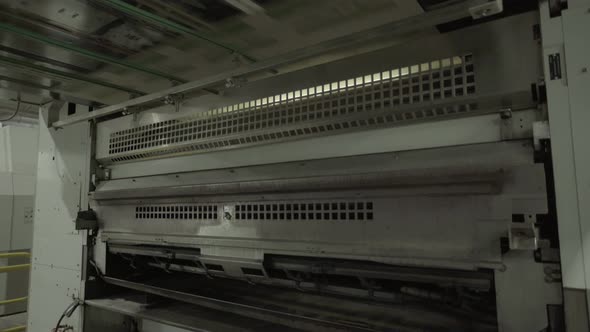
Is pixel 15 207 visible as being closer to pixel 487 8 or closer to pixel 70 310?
pixel 70 310

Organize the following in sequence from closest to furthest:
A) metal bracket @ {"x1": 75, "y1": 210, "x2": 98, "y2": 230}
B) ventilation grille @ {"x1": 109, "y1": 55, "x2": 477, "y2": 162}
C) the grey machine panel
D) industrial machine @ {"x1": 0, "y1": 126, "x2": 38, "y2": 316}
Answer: the grey machine panel → ventilation grille @ {"x1": 109, "y1": 55, "x2": 477, "y2": 162} → metal bracket @ {"x1": 75, "y1": 210, "x2": 98, "y2": 230} → industrial machine @ {"x1": 0, "y1": 126, "x2": 38, "y2": 316}

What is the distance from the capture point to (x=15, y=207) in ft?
14.7

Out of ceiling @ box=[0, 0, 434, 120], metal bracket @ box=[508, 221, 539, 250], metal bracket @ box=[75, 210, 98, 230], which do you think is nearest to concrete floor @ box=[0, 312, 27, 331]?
metal bracket @ box=[75, 210, 98, 230]

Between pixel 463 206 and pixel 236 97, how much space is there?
1053 mm

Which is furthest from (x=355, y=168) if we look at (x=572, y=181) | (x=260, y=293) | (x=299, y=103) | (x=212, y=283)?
(x=212, y=283)

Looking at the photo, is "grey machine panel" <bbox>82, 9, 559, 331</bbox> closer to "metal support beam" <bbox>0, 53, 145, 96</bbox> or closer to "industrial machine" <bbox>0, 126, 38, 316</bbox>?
"metal support beam" <bbox>0, 53, 145, 96</bbox>

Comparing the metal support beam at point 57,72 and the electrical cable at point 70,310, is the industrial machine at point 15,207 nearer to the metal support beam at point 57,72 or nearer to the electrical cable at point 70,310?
the electrical cable at point 70,310

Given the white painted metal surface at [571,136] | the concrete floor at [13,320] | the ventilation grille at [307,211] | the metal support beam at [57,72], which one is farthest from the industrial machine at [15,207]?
the white painted metal surface at [571,136]

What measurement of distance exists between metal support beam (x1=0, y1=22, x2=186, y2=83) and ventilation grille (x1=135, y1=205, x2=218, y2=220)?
0.74m

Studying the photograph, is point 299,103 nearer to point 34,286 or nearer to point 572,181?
point 572,181

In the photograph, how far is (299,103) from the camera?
1.48 meters

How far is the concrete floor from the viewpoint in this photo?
4.44m

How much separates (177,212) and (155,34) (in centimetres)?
87

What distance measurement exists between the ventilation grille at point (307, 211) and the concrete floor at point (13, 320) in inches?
179
